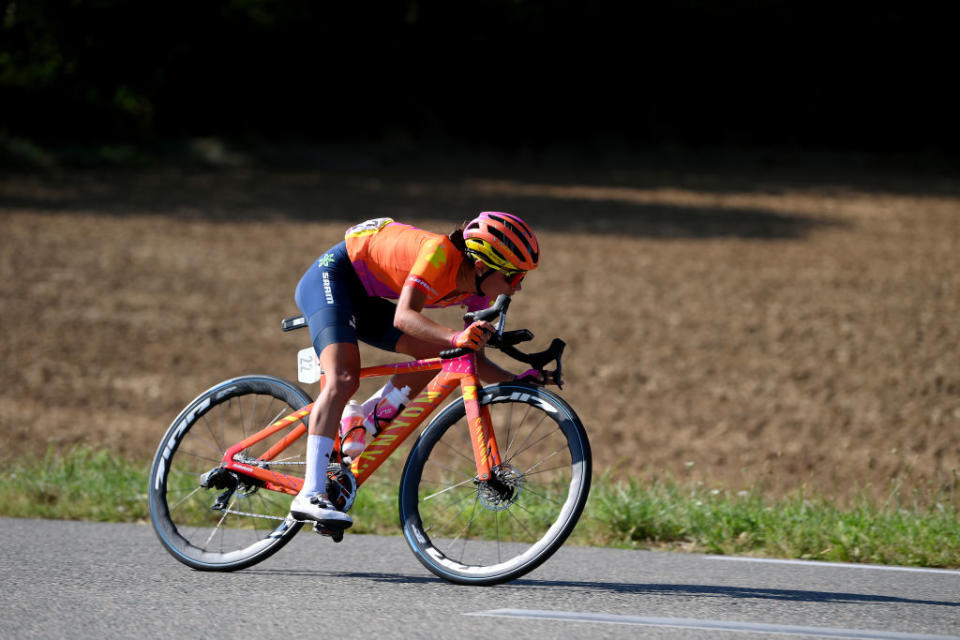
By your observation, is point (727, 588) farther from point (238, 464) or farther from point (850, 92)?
point (850, 92)

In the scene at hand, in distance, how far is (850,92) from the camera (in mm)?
37375

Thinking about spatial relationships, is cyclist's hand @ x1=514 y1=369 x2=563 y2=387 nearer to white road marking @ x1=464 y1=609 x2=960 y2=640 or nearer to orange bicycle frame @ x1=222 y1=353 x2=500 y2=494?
orange bicycle frame @ x1=222 y1=353 x2=500 y2=494

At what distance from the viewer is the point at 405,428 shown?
5.09 metres

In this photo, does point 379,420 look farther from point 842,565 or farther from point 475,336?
point 842,565

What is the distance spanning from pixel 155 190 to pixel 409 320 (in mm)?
24029

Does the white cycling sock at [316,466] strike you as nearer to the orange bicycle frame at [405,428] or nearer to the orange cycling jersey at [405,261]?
the orange bicycle frame at [405,428]

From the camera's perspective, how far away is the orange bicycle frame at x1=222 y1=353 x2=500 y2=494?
491 cm

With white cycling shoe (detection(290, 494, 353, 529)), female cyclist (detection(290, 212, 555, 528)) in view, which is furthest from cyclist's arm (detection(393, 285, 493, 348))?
white cycling shoe (detection(290, 494, 353, 529))

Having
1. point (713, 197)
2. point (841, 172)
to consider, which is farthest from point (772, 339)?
point (841, 172)

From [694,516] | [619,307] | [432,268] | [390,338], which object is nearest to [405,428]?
[390,338]

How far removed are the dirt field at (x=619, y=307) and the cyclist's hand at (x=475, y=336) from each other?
281 cm

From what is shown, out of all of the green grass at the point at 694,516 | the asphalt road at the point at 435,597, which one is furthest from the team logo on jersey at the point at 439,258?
the green grass at the point at 694,516

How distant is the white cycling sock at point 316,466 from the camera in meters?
4.92

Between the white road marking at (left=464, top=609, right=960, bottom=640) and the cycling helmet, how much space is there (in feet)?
4.85
